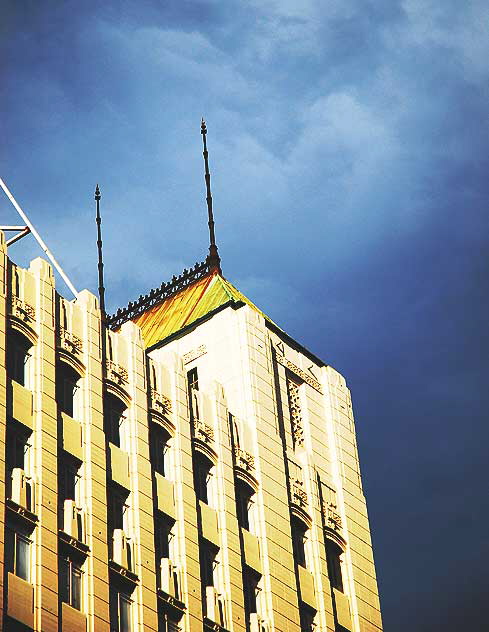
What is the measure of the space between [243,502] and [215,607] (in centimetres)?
727

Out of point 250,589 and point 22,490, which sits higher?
point 250,589

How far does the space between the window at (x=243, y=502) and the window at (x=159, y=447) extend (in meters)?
4.73

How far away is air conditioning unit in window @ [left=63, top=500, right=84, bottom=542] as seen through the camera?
5888cm

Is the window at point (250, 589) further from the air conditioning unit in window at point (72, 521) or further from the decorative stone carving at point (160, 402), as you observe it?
Answer: the air conditioning unit in window at point (72, 521)

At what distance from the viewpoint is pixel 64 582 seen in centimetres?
5759

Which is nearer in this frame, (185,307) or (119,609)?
(119,609)

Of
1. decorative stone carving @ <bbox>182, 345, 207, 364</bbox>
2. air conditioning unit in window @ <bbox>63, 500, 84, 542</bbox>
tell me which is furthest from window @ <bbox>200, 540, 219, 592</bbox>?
decorative stone carving @ <bbox>182, 345, 207, 364</bbox>

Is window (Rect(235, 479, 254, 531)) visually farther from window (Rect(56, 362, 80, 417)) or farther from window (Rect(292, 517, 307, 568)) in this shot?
window (Rect(56, 362, 80, 417))

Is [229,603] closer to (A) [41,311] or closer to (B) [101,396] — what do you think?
(B) [101,396]

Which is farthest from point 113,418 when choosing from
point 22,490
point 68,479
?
point 22,490

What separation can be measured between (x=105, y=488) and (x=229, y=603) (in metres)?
8.15

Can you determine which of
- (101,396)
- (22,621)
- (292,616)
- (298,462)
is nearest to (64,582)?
(22,621)

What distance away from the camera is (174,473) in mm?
67500

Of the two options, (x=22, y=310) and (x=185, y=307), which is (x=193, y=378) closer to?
(x=185, y=307)
